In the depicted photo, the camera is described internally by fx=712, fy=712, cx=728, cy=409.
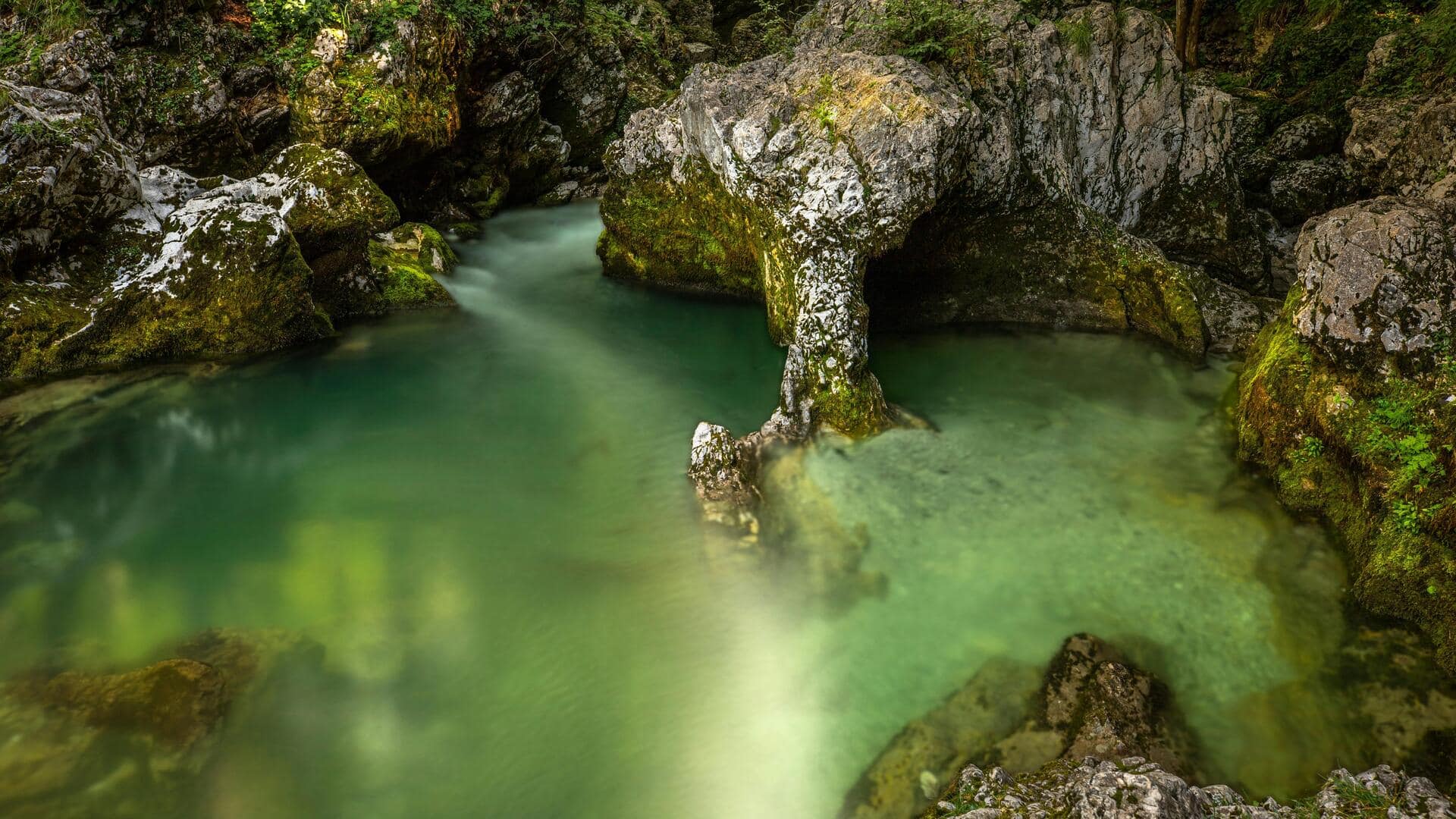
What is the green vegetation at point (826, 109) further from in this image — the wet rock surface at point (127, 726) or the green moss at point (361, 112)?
the green moss at point (361, 112)

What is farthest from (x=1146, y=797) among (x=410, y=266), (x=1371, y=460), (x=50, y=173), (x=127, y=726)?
(x=50, y=173)

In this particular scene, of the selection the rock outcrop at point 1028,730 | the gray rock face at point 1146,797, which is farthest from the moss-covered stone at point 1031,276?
the gray rock face at point 1146,797

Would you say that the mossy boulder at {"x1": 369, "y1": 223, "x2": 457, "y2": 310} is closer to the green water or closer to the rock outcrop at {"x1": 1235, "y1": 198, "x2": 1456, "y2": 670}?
the green water

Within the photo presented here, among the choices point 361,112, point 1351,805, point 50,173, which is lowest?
point 1351,805

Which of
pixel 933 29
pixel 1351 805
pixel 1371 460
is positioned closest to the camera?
pixel 1351 805

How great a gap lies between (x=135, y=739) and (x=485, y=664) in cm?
173

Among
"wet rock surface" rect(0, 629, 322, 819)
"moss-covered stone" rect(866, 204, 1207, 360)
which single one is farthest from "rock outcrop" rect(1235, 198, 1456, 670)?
"wet rock surface" rect(0, 629, 322, 819)

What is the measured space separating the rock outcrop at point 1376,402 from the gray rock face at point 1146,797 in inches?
57.1

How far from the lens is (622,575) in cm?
497

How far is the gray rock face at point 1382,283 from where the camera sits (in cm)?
484

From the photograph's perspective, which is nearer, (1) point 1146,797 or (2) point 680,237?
(1) point 1146,797

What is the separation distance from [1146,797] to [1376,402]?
3744mm

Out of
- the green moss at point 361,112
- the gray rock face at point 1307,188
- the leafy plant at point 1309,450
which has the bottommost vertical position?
the leafy plant at point 1309,450

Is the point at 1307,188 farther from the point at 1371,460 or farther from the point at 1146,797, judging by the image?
the point at 1146,797
